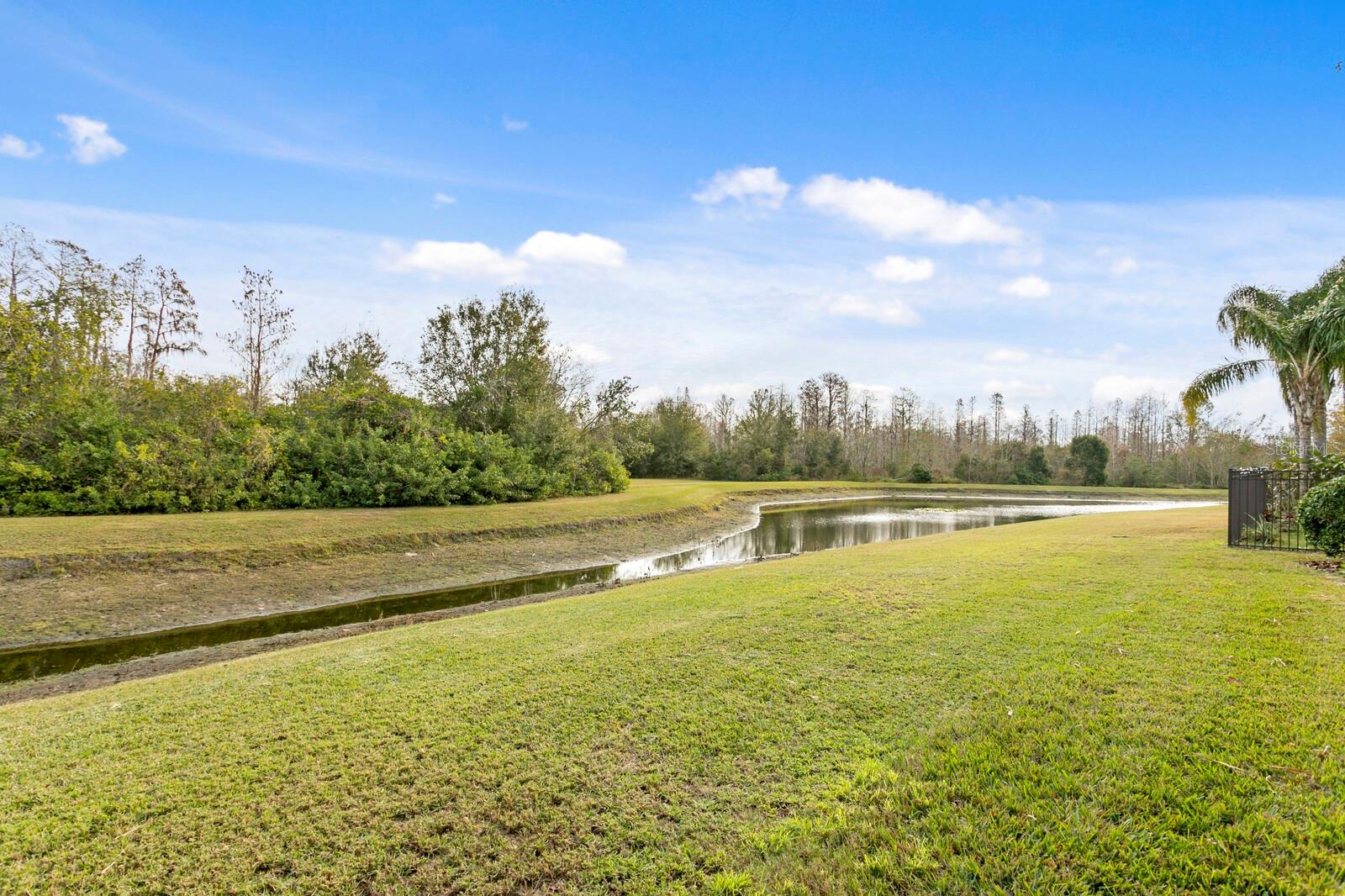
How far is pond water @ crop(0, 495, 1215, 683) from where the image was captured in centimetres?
728

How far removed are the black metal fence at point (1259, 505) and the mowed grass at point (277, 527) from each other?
48.5 feet

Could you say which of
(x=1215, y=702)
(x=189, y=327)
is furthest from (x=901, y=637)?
(x=189, y=327)

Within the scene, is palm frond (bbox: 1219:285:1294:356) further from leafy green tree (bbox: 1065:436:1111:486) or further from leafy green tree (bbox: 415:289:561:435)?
leafy green tree (bbox: 1065:436:1111:486)

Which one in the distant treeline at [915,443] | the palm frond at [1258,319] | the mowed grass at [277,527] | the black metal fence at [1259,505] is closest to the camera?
the black metal fence at [1259,505]

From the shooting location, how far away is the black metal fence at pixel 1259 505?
31.1ft

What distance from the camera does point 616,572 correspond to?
13.1m

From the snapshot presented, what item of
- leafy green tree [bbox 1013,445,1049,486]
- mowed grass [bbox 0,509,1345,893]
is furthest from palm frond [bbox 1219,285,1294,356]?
leafy green tree [bbox 1013,445,1049,486]

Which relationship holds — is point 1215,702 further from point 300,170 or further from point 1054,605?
point 300,170

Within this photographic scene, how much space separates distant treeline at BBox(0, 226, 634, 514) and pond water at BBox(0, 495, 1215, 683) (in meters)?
6.95

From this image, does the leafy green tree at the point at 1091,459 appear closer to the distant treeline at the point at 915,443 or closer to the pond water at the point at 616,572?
the distant treeline at the point at 915,443

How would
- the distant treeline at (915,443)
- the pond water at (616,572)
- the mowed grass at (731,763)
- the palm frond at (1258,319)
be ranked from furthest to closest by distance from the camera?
1. the distant treeline at (915,443)
2. the palm frond at (1258,319)
3. the pond water at (616,572)
4. the mowed grass at (731,763)

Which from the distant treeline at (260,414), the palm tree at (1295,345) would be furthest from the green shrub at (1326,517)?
the distant treeline at (260,414)

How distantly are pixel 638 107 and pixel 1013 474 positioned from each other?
46614mm

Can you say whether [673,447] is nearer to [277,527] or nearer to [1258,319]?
[277,527]
